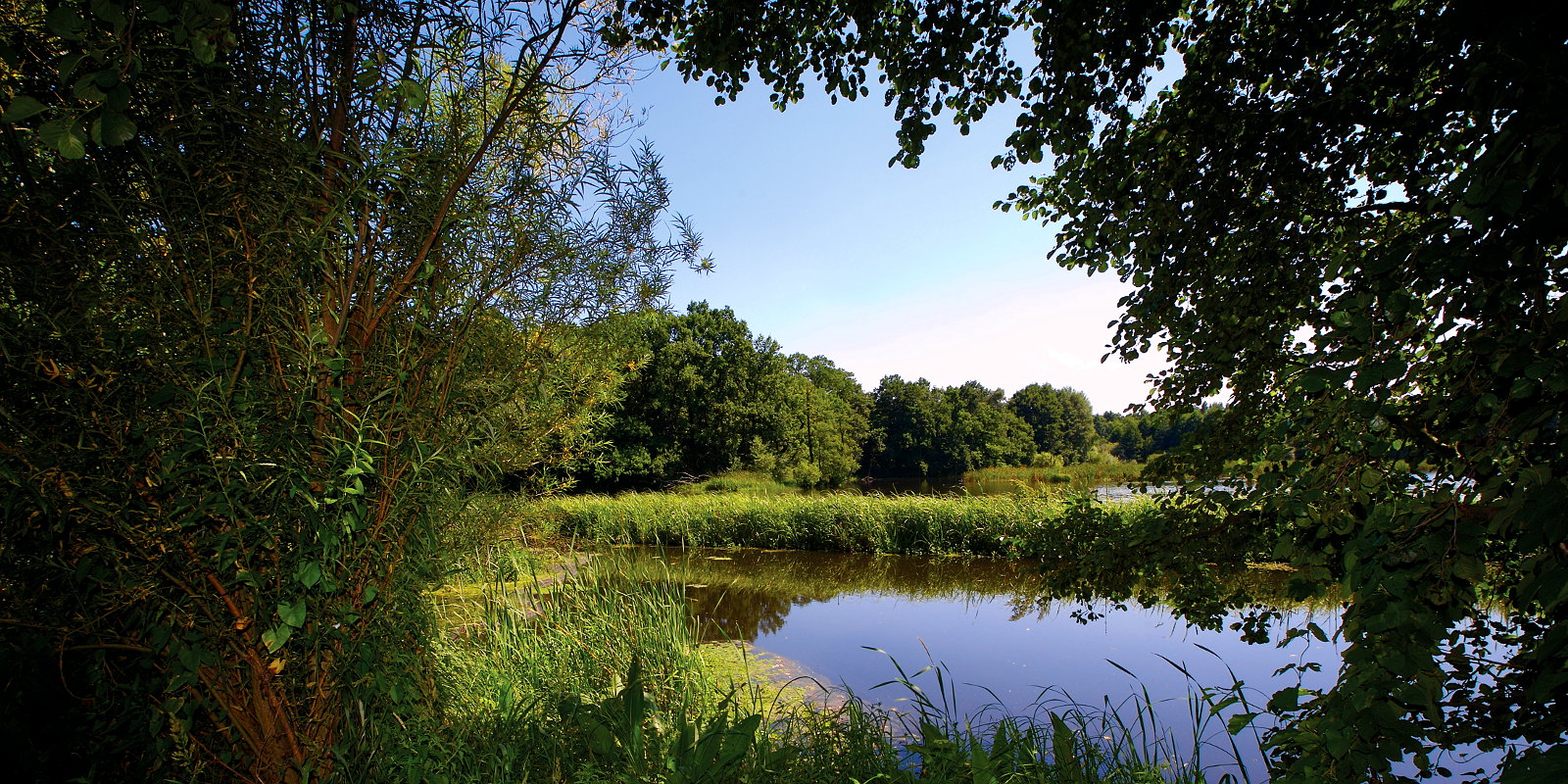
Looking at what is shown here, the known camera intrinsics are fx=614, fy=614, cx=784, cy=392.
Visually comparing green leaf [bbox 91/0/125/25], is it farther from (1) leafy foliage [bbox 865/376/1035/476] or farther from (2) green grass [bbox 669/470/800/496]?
(1) leafy foliage [bbox 865/376/1035/476]

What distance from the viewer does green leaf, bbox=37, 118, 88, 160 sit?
100 cm

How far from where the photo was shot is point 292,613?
4.88ft

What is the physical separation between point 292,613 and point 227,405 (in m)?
0.53

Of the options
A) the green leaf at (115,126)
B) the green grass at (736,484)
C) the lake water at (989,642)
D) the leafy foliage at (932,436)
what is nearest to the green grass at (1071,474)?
the green grass at (736,484)

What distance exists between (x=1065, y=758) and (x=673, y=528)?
11.5m

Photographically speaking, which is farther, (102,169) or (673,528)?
(673,528)

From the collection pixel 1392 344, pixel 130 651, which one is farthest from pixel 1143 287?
pixel 130 651

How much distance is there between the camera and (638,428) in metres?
29.6

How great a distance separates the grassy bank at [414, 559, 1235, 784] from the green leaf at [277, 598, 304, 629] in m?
0.55

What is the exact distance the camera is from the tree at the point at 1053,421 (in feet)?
201

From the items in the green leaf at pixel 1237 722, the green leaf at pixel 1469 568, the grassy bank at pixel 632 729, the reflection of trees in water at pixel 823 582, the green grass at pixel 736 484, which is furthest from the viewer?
the green grass at pixel 736 484

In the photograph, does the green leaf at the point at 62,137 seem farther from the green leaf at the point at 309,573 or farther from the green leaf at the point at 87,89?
the green leaf at the point at 309,573

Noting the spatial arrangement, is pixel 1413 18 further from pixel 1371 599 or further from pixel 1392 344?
pixel 1371 599

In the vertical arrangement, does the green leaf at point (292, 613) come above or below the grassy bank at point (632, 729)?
above
